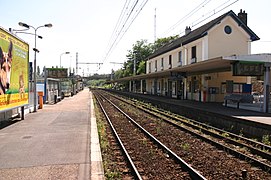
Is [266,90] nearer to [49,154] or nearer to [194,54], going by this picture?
[49,154]

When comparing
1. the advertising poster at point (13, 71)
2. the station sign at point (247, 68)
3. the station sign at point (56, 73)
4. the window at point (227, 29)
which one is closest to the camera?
the advertising poster at point (13, 71)

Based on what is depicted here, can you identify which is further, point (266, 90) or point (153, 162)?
point (266, 90)

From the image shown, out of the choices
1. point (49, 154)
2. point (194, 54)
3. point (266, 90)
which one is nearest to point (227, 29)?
point (194, 54)

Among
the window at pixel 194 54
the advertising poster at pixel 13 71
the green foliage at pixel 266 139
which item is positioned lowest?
the green foliage at pixel 266 139

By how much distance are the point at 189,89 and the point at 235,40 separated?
6821 millimetres

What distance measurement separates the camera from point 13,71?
12375 mm

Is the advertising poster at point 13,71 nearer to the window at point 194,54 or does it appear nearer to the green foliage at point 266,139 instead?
the green foliage at point 266,139

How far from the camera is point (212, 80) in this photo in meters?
27.6

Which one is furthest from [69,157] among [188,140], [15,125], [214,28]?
[214,28]

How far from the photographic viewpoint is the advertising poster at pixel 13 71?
10936 mm

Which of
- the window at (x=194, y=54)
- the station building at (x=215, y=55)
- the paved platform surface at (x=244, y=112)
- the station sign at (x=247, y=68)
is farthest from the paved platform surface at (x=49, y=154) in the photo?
the window at (x=194, y=54)

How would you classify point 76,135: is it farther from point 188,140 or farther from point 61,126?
point 188,140

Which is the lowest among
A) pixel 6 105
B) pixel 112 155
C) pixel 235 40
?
pixel 112 155

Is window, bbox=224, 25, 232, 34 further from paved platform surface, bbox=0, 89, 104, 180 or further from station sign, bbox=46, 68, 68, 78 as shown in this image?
station sign, bbox=46, 68, 68, 78
